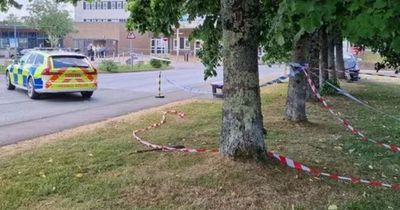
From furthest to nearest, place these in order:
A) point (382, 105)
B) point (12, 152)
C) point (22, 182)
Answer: point (382, 105) → point (12, 152) → point (22, 182)

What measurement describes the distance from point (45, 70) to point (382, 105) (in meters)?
10.1

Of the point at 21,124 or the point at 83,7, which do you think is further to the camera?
the point at 83,7

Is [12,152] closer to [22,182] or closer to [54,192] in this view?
[22,182]

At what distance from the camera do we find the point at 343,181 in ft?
20.5

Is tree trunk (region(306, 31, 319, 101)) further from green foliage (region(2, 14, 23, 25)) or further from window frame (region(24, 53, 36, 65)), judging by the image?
green foliage (region(2, 14, 23, 25))

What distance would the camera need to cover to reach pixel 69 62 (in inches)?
664

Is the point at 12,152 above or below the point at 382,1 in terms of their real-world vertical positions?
below

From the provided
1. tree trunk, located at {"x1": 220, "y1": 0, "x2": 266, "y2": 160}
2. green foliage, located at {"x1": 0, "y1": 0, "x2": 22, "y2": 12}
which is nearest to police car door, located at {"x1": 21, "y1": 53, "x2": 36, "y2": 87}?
green foliage, located at {"x1": 0, "y1": 0, "x2": 22, "y2": 12}

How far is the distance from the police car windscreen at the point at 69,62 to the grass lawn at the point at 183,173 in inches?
286

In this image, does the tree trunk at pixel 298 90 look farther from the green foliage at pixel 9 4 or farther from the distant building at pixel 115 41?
the distant building at pixel 115 41

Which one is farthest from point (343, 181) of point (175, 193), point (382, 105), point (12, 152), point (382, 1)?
point (382, 105)

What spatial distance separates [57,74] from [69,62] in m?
0.69

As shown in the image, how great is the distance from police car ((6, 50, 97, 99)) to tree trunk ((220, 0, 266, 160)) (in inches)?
434

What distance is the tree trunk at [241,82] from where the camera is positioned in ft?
20.0
